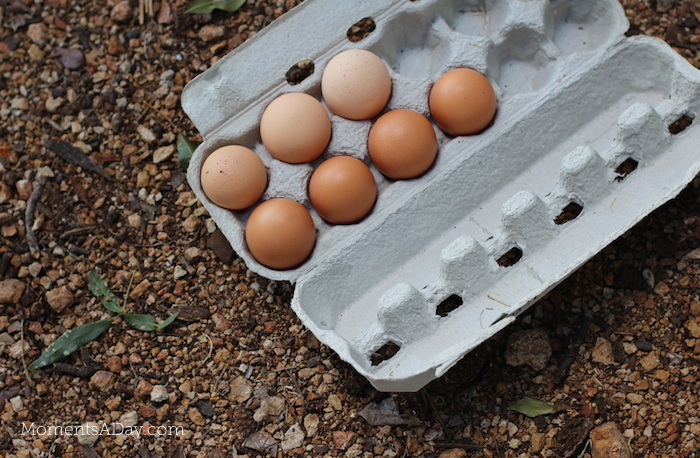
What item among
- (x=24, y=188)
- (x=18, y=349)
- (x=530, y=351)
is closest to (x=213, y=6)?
(x=24, y=188)

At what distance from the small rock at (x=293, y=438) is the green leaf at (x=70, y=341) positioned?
1.94 feet

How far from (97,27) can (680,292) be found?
1.93 metres

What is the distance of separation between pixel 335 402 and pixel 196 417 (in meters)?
0.37

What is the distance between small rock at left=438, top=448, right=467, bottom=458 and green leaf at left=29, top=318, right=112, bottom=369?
0.98 metres

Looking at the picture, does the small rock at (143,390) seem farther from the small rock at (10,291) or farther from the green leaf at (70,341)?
the small rock at (10,291)

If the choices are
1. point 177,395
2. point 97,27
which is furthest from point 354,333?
point 97,27

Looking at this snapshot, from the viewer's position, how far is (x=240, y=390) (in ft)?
6.25

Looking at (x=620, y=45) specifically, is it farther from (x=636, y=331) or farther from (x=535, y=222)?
(x=636, y=331)

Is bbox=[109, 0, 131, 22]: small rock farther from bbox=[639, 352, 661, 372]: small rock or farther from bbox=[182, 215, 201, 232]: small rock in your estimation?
bbox=[639, 352, 661, 372]: small rock

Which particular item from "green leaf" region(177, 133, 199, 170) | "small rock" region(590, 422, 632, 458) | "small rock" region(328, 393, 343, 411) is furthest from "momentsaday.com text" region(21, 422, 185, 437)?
"small rock" region(590, 422, 632, 458)

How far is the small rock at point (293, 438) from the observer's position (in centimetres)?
185

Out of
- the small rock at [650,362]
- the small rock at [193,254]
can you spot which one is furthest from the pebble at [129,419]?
the small rock at [650,362]

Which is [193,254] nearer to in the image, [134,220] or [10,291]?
[134,220]

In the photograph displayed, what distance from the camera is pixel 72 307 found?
2.02 meters
